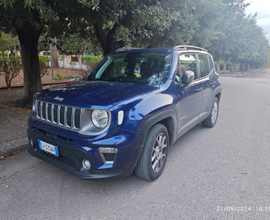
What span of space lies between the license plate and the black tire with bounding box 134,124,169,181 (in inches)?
41.8

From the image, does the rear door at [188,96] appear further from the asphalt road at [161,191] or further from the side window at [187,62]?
the asphalt road at [161,191]

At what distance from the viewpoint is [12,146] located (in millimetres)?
4137

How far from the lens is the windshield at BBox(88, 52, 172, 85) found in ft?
12.0

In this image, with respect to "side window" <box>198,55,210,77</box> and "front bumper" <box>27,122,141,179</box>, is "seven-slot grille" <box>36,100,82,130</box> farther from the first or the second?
"side window" <box>198,55,210,77</box>

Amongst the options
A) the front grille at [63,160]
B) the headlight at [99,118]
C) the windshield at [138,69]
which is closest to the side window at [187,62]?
the windshield at [138,69]

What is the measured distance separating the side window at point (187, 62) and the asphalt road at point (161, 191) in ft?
5.07

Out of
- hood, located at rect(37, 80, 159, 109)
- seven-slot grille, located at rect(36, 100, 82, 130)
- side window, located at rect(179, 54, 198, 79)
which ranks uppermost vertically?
side window, located at rect(179, 54, 198, 79)

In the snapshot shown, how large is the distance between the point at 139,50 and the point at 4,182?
2.96m

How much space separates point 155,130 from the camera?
312 centimetres

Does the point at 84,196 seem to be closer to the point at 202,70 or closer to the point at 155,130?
the point at 155,130

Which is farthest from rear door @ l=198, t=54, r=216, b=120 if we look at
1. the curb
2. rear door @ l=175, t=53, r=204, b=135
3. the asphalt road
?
the curb

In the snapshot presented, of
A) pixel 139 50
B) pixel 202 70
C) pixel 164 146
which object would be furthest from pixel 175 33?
pixel 164 146

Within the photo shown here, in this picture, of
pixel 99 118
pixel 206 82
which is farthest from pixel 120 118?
pixel 206 82

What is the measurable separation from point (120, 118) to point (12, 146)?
8.45 ft
